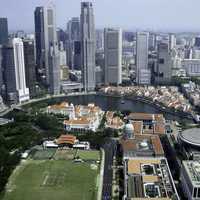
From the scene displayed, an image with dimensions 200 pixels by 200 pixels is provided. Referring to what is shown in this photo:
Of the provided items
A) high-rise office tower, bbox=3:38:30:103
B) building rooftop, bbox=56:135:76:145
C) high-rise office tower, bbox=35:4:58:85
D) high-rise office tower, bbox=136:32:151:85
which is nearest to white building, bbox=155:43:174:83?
high-rise office tower, bbox=136:32:151:85

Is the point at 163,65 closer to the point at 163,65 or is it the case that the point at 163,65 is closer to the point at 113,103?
the point at 163,65

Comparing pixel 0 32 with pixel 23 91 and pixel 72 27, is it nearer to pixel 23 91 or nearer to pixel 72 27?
pixel 23 91

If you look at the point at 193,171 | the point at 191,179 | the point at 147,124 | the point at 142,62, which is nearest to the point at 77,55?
the point at 142,62

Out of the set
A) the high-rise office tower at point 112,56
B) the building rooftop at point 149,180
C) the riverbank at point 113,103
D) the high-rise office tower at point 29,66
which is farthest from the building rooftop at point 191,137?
the high-rise office tower at point 112,56

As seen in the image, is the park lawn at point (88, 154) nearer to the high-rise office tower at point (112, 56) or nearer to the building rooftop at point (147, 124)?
the building rooftop at point (147, 124)

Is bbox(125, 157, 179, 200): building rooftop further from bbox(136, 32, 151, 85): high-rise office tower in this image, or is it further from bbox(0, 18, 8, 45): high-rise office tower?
bbox(0, 18, 8, 45): high-rise office tower

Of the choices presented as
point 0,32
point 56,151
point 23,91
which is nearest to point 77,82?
point 23,91
